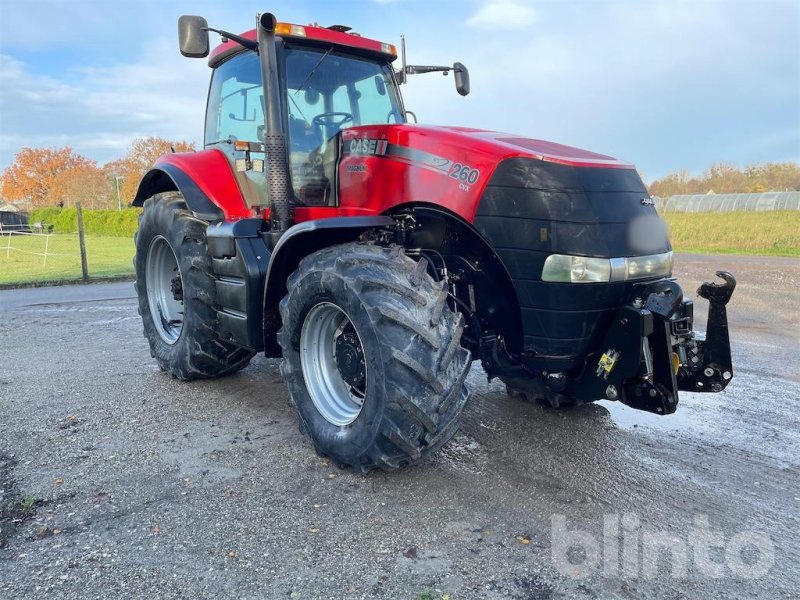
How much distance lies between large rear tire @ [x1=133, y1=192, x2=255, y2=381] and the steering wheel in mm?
1273

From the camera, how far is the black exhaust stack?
3826mm

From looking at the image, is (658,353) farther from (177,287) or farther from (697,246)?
(697,246)

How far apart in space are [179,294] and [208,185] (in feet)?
3.52

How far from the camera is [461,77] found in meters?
4.93

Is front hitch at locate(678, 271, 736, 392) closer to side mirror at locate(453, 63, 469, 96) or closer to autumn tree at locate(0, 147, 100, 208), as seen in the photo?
side mirror at locate(453, 63, 469, 96)

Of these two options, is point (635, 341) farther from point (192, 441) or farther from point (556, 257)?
point (192, 441)

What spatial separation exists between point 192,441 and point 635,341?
2.64 metres

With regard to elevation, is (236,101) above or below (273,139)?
above

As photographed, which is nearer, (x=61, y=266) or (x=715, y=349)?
(x=715, y=349)

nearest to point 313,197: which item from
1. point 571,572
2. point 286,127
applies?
point 286,127

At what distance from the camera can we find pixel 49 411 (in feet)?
14.7

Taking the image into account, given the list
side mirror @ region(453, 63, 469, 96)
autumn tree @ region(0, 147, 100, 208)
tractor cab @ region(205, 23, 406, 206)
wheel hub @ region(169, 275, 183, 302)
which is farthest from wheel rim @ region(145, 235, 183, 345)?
autumn tree @ region(0, 147, 100, 208)

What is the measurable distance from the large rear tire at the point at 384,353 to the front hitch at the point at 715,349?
1254mm

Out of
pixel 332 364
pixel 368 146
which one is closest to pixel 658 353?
pixel 332 364
